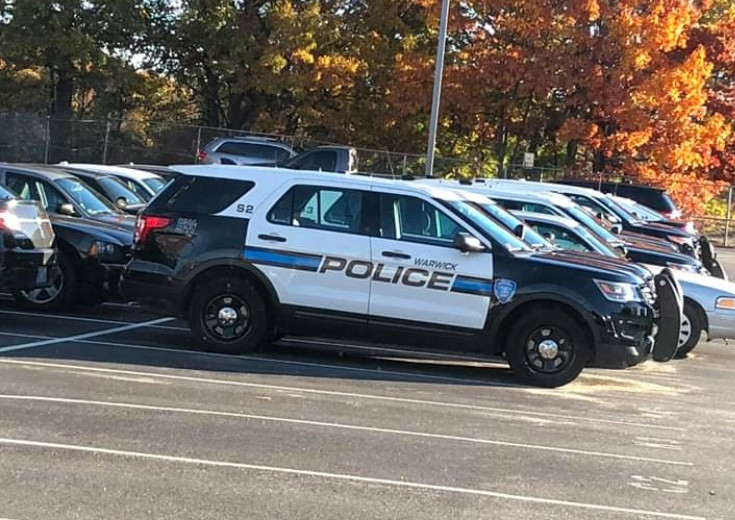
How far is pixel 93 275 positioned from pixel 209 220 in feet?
8.67

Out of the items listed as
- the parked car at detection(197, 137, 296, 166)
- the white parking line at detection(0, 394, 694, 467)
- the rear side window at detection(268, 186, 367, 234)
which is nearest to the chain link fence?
the parked car at detection(197, 137, 296, 166)

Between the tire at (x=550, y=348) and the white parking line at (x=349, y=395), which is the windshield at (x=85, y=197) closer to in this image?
the white parking line at (x=349, y=395)

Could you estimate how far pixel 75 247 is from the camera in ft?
37.1

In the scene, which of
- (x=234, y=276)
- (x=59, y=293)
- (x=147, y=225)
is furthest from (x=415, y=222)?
(x=59, y=293)

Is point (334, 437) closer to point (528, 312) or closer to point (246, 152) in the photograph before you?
point (528, 312)

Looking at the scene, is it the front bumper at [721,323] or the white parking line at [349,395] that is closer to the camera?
the white parking line at [349,395]

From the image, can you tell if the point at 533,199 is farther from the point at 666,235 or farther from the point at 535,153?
the point at 535,153

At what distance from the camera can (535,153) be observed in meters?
38.9

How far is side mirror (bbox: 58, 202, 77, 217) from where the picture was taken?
1159 cm

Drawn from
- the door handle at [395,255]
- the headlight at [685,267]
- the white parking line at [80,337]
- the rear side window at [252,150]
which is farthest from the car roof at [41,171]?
the rear side window at [252,150]

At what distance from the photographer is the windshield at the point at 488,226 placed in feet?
29.5

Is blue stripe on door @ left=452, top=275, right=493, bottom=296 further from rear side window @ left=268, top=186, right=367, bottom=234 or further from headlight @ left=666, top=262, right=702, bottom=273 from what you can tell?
headlight @ left=666, top=262, right=702, bottom=273

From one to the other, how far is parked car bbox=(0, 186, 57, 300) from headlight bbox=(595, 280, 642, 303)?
5788mm

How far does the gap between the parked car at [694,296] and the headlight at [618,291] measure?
2191 mm
